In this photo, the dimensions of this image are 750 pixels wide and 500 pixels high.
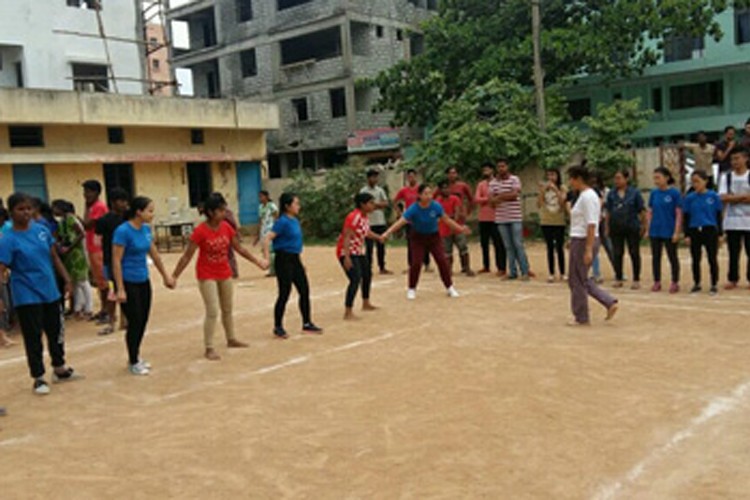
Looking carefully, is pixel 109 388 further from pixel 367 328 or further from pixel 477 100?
pixel 477 100

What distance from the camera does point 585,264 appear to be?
7.66 meters

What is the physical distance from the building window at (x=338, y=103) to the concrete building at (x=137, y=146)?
4.72 meters

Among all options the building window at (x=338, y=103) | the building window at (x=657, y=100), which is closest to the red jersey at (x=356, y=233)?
the building window at (x=338, y=103)

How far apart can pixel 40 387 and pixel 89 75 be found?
24366mm

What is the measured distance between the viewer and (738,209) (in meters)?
9.38

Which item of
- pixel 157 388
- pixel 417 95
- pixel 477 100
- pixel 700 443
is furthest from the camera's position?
pixel 417 95

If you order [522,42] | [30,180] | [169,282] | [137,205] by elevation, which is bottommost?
[169,282]

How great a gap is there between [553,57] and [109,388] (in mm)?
20627

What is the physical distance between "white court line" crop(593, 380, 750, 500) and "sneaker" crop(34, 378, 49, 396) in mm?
4739

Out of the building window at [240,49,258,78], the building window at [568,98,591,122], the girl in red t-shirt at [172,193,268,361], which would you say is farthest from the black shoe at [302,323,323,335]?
the building window at [240,49,258,78]

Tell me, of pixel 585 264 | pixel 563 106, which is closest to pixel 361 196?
pixel 585 264

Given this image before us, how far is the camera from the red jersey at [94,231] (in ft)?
30.2

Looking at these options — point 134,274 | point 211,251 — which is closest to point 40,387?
point 134,274

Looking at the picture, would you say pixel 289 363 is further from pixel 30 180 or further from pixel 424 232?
pixel 30 180
